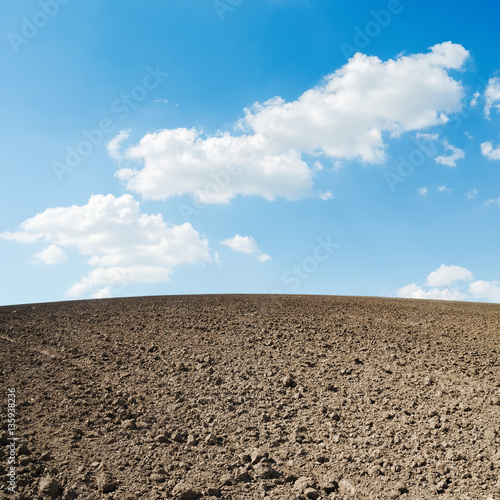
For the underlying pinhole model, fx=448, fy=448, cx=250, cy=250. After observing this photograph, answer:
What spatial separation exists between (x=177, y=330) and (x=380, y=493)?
22.0 feet

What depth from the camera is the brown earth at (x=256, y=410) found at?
5.22 metres

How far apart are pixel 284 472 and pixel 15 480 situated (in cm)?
320

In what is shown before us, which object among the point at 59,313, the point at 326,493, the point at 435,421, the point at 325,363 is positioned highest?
the point at 59,313

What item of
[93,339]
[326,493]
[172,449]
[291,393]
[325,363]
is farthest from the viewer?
[93,339]

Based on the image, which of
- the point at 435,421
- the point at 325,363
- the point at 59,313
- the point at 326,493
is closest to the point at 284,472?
the point at 326,493

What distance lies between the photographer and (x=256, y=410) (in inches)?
269

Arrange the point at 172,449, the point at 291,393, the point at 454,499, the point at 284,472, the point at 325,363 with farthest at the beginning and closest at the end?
the point at 325,363, the point at 291,393, the point at 172,449, the point at 284,472, the point at 454,499

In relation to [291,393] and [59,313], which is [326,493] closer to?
[291,393]

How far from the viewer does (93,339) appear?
10.3 metres

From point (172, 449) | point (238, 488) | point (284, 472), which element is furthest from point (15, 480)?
point (284, 472)

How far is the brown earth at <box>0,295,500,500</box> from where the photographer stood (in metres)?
5.22

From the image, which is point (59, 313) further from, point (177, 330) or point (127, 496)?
point (127, 496)

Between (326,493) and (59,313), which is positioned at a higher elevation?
(59,313)

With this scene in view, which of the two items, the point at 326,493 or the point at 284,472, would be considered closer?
the point at 326,493
